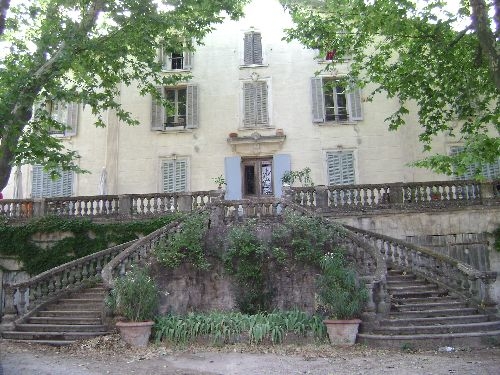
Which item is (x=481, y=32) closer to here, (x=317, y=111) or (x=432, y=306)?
(x=432, y=306)

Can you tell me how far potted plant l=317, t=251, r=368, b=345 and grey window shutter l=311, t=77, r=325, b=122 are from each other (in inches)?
374

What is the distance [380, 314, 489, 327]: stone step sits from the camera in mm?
10523

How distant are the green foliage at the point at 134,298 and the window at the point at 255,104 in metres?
10.0

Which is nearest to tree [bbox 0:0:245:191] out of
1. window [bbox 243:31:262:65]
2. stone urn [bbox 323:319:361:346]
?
window [bbox 243:31:262:65]

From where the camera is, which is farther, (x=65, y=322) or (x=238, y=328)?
(x=65, y=322)

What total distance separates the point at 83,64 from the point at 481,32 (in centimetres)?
947

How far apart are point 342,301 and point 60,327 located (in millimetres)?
6651

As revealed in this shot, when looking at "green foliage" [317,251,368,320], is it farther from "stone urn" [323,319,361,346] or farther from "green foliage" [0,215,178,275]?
"green foliage" [0,215,178,275]

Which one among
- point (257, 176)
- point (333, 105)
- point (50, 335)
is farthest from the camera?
point (333, 105)

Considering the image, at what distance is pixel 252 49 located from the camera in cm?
2030

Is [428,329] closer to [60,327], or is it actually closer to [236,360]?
[236,360]

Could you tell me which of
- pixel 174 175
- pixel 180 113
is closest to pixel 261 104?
pixel 180 113

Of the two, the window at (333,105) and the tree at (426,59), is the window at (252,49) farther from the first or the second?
the tree at (426,59)

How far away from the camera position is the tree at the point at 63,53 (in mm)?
10266
